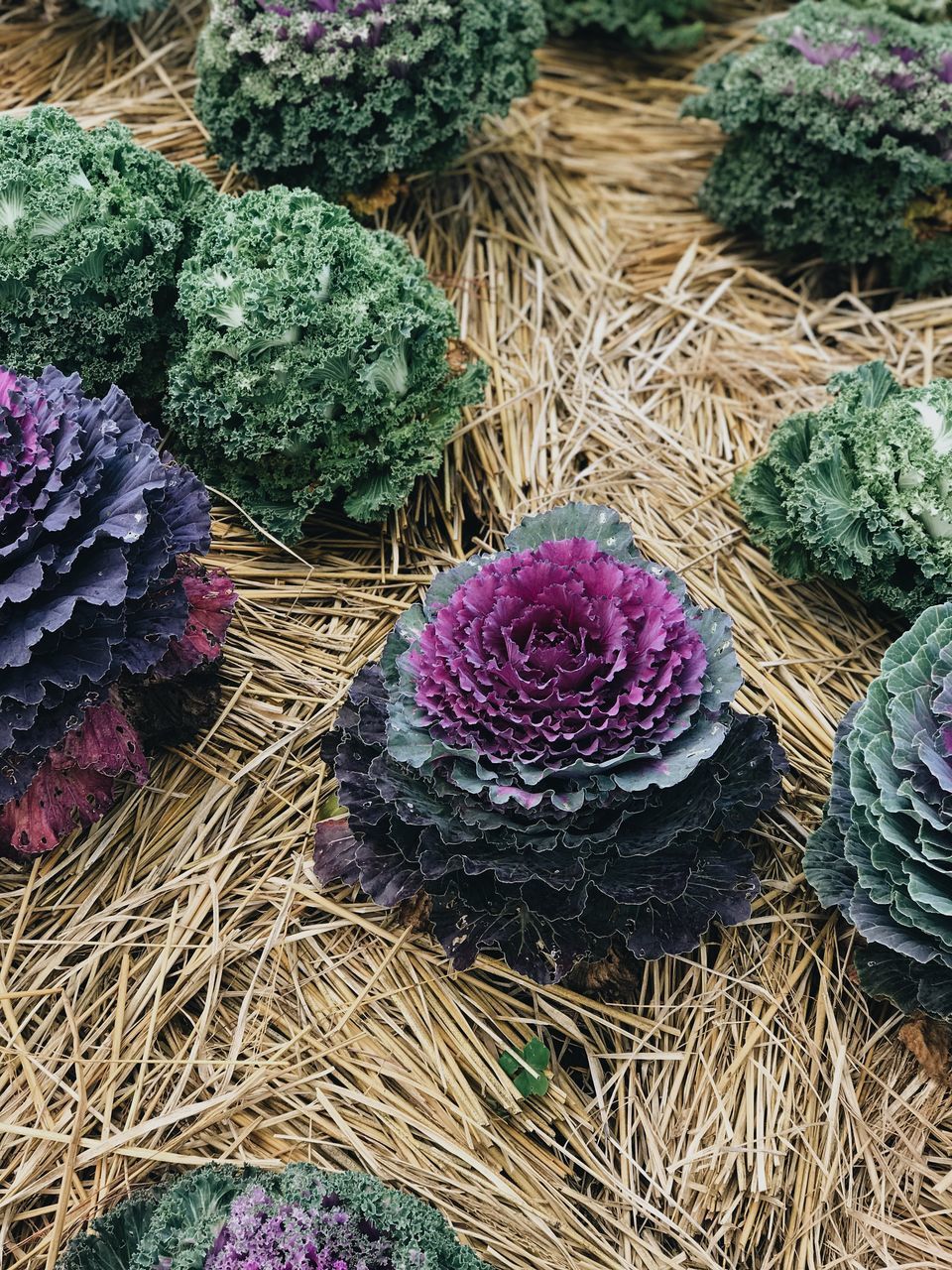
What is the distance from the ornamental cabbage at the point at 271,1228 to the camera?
5.90 feet

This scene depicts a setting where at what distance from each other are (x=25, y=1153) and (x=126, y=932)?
0.43 meters

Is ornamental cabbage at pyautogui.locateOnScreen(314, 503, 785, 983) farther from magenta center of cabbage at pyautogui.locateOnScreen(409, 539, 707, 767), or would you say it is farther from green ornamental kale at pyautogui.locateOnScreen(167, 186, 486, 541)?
green ornamental kale at pyautogui.locateOnScreen(167, 186, 486, 541)

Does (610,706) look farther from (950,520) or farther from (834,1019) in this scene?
(950,520)

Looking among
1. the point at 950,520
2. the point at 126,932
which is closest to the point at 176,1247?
the point at 126,932

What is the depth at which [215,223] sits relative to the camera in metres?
2.71

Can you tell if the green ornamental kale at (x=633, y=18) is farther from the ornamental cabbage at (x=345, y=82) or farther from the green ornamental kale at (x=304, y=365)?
the green ornamental kale at (x=304, y=365)

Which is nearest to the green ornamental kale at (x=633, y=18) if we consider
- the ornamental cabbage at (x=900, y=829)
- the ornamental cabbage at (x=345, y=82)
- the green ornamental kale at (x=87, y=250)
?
the ornamental cabbage at (x=345, y=82)

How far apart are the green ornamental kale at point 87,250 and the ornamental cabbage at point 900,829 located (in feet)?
6.10

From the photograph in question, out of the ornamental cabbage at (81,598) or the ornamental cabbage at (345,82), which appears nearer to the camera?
the ornamental cabbage at (81,598)

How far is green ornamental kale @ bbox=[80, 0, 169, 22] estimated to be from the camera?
3.44 meters

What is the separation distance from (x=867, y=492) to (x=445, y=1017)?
4.83ft

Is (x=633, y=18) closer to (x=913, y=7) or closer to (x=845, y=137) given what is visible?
(x=913, y=7)

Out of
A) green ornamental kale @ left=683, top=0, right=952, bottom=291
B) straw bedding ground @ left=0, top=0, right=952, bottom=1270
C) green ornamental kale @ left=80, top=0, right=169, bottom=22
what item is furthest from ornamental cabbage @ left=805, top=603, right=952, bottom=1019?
green ornamental kale @ left=80, top=0, right=169, bottom=22

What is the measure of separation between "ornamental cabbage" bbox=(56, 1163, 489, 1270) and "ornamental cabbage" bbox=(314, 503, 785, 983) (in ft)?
1.46
